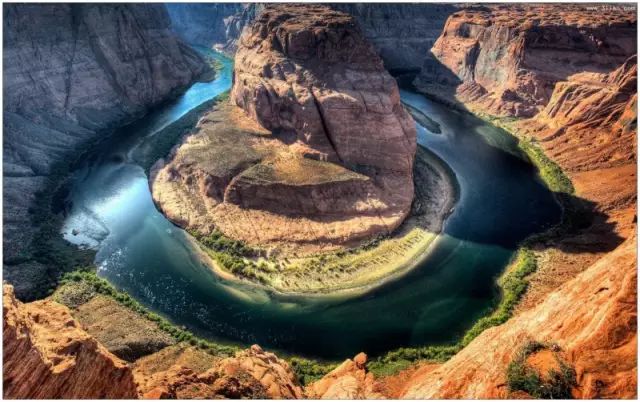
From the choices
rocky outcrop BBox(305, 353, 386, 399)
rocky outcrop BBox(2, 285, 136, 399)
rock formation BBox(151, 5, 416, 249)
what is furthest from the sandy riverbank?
rocky outcrop BBox(2, 285, 136, 399)

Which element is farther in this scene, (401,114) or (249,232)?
(401,114)


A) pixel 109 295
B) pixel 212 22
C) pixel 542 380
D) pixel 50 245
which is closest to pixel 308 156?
pixel 109 295

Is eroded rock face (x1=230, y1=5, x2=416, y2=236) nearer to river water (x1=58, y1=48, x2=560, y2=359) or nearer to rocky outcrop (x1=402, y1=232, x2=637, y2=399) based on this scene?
river water (x1=58, y1=48, x2=560, y2=359)

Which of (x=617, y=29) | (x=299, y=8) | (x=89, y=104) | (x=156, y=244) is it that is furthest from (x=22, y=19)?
(x=617, y=29)

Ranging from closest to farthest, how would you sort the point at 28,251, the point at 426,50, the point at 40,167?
the point at 28,251, the point at 40,167, the point at 426,50

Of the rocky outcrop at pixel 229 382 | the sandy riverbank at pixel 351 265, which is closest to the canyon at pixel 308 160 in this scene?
the sandy riverbank at pixel 351 265

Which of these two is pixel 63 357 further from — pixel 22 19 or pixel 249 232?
pixel 22 19
